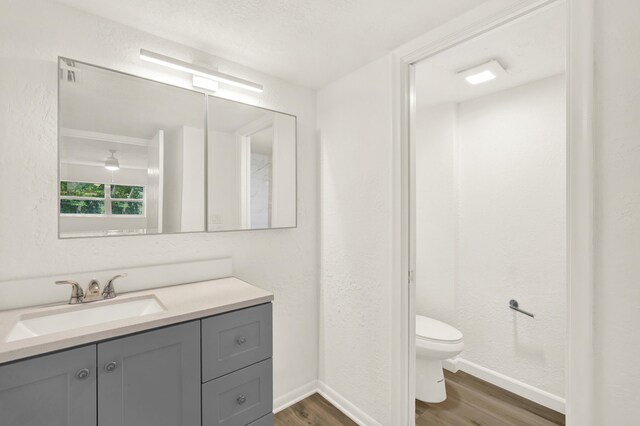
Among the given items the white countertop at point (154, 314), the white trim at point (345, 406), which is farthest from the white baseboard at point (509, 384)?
the white countertop at point (154, 314)

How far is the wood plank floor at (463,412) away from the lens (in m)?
1.91

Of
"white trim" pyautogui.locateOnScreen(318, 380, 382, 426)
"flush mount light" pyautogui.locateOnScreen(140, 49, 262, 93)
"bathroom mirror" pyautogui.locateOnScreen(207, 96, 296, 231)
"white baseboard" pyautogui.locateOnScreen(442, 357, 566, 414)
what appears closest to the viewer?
"flush mount light" pyautogui.locateOnScreen(140, 49, 262, 93)

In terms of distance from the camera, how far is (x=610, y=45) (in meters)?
1.05

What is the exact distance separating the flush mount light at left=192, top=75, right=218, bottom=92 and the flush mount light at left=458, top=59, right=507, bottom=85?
5.24 ft

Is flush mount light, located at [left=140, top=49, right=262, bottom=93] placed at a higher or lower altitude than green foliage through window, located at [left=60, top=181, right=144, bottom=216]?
higher

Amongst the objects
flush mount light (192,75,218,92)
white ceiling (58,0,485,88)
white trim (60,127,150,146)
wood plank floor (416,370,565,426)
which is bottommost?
wood plank floor (416,370,565,426)

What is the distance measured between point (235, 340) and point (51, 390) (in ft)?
2.03

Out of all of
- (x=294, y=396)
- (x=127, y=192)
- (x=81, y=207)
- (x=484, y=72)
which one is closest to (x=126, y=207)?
(x=127, y=192)

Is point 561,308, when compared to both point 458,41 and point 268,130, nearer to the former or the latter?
point 458,41

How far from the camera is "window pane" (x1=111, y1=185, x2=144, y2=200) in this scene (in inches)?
57.4

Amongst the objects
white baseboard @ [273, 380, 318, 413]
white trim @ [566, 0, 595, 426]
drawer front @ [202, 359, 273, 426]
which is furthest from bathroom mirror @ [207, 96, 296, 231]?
white trim @ [566, 0, 595, 426]

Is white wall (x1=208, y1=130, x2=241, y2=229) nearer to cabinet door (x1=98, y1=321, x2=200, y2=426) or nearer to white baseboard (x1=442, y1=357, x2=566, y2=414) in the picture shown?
cabinet door (x1=98, y1=321, x2=200, y2=426)

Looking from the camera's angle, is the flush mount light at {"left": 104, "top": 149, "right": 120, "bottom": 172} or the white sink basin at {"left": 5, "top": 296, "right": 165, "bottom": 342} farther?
the flush mount light at {"left": 104, "top": 149, "right": 120, "bottom": 172}

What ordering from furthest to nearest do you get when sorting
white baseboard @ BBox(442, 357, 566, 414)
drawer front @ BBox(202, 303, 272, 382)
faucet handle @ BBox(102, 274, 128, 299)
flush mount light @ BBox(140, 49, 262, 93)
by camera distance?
1. white baseboard @ BBox(442, 357, 566, 414)
2. flush mount light @ BBox(140, 49, 262, 93)
3. faucet handle @ BBox(102, 274, 128, 299)
4. drawer front @ BBox(202, 303, 272, 382)
